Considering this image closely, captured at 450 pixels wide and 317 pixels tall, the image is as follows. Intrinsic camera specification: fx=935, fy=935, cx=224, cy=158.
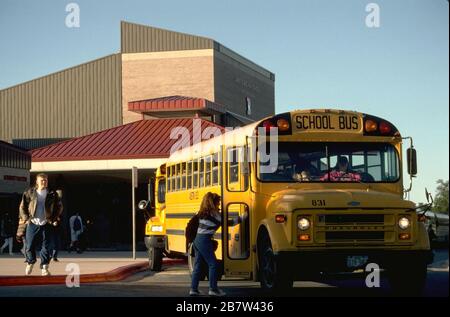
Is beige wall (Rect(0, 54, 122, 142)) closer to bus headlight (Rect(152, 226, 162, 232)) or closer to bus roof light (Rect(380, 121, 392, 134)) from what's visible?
bus headlight (Rect(152, 226, 162, 232))

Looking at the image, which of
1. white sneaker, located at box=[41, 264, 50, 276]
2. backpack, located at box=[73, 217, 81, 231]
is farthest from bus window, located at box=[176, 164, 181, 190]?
backpack, located at box=[73, 217, 81, 231]

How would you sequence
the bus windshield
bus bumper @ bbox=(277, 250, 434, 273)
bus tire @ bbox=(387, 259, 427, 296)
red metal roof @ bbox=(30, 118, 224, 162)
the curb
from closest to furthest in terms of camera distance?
bus bumper @ bbox=(277, 250, 434, 273), bus tire @ bbox=(387, 259, 427, 296), the bus windshield, the curb, red metal roof @ bbox=(30, 118, 224, 162)

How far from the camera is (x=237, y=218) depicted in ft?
47.2

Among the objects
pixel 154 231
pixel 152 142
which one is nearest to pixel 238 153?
pixel 154 231

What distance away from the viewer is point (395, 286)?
13.8 m

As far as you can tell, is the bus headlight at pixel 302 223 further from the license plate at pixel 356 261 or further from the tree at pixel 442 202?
the tree at pixel 442 202

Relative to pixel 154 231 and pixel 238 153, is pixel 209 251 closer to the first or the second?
pixel 238 153

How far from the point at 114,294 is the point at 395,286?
4.25 meters

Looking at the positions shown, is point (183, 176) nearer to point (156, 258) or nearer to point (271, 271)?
point (156, 258)

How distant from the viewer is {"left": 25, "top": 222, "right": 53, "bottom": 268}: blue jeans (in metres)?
17.3

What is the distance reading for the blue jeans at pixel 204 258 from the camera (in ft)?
46.1

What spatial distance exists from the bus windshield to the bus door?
1.23 feet

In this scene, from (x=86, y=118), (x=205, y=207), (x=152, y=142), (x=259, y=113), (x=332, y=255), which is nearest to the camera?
(x=332, y=255)

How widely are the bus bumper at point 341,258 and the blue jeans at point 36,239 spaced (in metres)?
6.03
